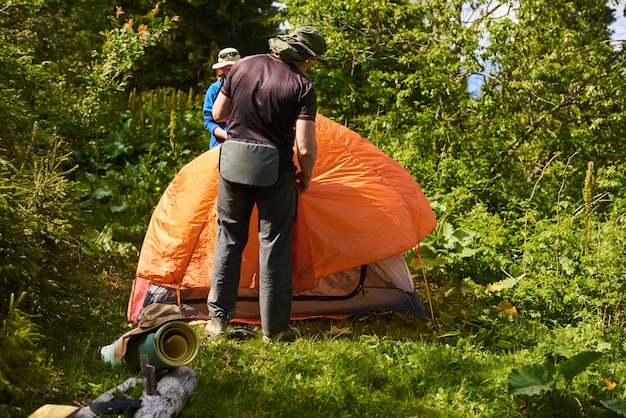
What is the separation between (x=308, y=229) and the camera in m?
4.79

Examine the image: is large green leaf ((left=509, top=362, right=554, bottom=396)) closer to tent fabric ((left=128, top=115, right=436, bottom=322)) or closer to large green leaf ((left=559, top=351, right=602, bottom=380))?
large green leaf ((left=559, top=351, right=602, bottom=380))

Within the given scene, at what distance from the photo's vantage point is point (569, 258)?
571cm

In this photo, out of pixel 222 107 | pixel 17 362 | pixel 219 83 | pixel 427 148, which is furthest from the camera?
pixel 427 148

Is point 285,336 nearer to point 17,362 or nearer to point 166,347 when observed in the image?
point 166,347

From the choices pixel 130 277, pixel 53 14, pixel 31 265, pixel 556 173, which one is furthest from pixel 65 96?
pixel 556 173

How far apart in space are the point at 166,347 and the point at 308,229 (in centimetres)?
148

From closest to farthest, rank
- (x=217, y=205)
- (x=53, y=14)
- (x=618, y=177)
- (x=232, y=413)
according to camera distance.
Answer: (x=232, y=413)
(x=217, y=205)
(x=618, y=177)
(x=53, y=14)

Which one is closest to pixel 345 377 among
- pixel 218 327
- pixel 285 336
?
pixel 285 336

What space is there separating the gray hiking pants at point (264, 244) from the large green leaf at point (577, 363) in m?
1.57

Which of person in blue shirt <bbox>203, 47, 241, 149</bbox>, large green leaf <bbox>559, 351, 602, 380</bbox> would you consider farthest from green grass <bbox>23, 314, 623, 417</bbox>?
person in blue shirt <bbox>203, 47, 241, 149</bbox>

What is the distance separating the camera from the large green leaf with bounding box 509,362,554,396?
3594 mm

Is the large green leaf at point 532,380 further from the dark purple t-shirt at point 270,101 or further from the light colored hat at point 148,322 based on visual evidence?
the dark purple t-shirt at point 270,101

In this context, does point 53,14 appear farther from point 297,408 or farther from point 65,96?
point 297,408

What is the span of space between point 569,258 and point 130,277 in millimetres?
3337
